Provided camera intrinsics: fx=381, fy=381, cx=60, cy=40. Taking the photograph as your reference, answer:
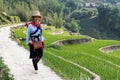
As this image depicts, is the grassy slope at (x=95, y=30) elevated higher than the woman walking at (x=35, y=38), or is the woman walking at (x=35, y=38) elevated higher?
the woman walking at (x=35, y=38)

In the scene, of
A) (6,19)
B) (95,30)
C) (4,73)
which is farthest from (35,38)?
(95,30)

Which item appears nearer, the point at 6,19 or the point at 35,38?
the point at 35,38

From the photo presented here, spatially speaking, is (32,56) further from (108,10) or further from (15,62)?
(108,10)

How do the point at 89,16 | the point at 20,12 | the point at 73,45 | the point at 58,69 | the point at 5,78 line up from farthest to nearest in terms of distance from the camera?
the point at 89,16, the point at 20,12, the point at 73,45, the point at 58,69, the point at 5,78

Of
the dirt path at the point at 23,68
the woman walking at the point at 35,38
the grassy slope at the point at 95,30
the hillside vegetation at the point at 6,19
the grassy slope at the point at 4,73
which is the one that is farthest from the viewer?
the grassy slope at the point at 95,30

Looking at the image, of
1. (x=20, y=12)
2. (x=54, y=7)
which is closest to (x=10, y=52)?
(x=20, y=12)

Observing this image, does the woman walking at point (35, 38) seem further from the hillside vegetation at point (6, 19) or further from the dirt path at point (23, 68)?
the hillside vegetation at point (6, 19)

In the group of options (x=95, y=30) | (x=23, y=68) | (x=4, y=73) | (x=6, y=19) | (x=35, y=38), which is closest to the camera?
(x=4, y=73)

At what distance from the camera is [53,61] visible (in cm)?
1493

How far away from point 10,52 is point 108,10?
296 feet

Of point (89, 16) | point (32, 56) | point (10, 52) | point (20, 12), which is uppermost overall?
point (32, 56)

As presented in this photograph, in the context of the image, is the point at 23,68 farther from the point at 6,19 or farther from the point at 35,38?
the point at 6,19

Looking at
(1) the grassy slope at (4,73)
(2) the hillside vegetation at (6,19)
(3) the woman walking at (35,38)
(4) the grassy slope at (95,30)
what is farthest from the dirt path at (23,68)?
(4) the grassy slope at (95,30)

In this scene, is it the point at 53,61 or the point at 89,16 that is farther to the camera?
the point at 89,16
